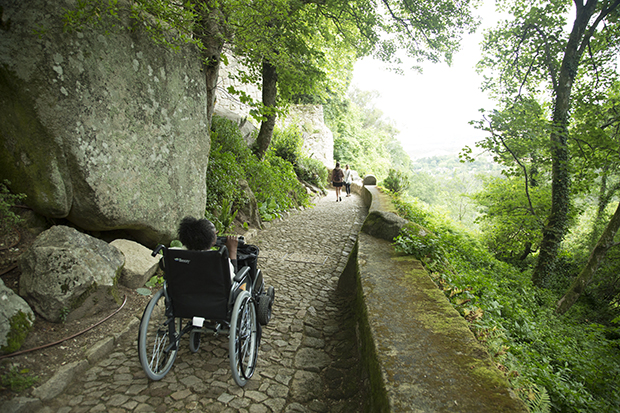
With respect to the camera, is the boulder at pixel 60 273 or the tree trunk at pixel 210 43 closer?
the boulder at pixel 60 273

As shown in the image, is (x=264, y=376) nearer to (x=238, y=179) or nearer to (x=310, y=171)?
(x=238, y=179)

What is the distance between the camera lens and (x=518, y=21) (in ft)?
30.6

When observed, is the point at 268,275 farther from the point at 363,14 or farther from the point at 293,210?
the point at 363,14

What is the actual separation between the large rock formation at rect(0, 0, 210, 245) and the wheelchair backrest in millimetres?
1695

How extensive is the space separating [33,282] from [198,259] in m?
1.61

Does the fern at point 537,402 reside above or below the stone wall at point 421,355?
below

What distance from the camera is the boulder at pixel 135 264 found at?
3469mm

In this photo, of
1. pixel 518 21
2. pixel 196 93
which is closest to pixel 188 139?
pixel 196 93

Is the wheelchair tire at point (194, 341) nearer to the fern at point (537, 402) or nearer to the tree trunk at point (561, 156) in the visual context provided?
the fern at point (537, 402)

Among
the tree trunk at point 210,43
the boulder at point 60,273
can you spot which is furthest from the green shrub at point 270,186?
the boulder at point 60,273

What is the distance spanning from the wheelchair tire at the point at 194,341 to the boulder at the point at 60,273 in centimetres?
106

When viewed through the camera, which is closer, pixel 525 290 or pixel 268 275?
pixel 268 275

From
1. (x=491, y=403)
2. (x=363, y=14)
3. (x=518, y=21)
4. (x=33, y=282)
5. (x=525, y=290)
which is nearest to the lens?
(x=491, y=403)

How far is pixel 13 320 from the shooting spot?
2.35m
